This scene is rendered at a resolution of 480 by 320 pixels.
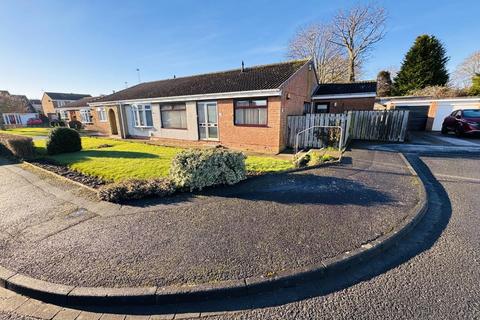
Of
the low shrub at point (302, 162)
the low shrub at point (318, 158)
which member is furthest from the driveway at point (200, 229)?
the low shrub at point (302, 162)

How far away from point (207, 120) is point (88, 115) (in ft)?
70.3

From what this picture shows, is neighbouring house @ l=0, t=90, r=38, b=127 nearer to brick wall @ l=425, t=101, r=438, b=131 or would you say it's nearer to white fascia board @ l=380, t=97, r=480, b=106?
white fascia board @ l=380, t=97, r=480, b=106

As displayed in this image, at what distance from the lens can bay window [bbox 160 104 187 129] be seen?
46.1 ft

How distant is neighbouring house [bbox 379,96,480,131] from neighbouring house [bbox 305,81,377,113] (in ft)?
13.6

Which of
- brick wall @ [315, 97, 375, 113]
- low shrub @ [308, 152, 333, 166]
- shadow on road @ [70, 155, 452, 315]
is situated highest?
brick wall @ [315, 97, 375, 113]

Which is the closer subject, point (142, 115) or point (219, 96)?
point (219, 96)

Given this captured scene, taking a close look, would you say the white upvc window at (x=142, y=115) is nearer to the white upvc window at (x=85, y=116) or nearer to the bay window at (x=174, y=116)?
the bay window at (x=174, y=116)

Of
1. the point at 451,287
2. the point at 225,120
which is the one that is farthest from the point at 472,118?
the point at 451,287

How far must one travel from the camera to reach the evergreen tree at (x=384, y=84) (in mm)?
27516

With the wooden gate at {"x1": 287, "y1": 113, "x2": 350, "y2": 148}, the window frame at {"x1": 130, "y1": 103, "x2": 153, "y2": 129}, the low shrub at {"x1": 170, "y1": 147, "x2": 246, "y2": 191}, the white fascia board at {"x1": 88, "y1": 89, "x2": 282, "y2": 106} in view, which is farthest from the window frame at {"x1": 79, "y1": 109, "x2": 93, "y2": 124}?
the low shrub at {"x1": 170, "y1": 147, "x2": 246, "y2": 191}

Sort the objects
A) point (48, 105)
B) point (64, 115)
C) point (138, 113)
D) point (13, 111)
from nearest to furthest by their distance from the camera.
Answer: point (138, 113), point (64, 115), point (13, 111), point (48, 105)

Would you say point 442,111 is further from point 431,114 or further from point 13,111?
point 13,111

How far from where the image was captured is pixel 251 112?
447 inches

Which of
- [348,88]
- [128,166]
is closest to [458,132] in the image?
[348,88]
